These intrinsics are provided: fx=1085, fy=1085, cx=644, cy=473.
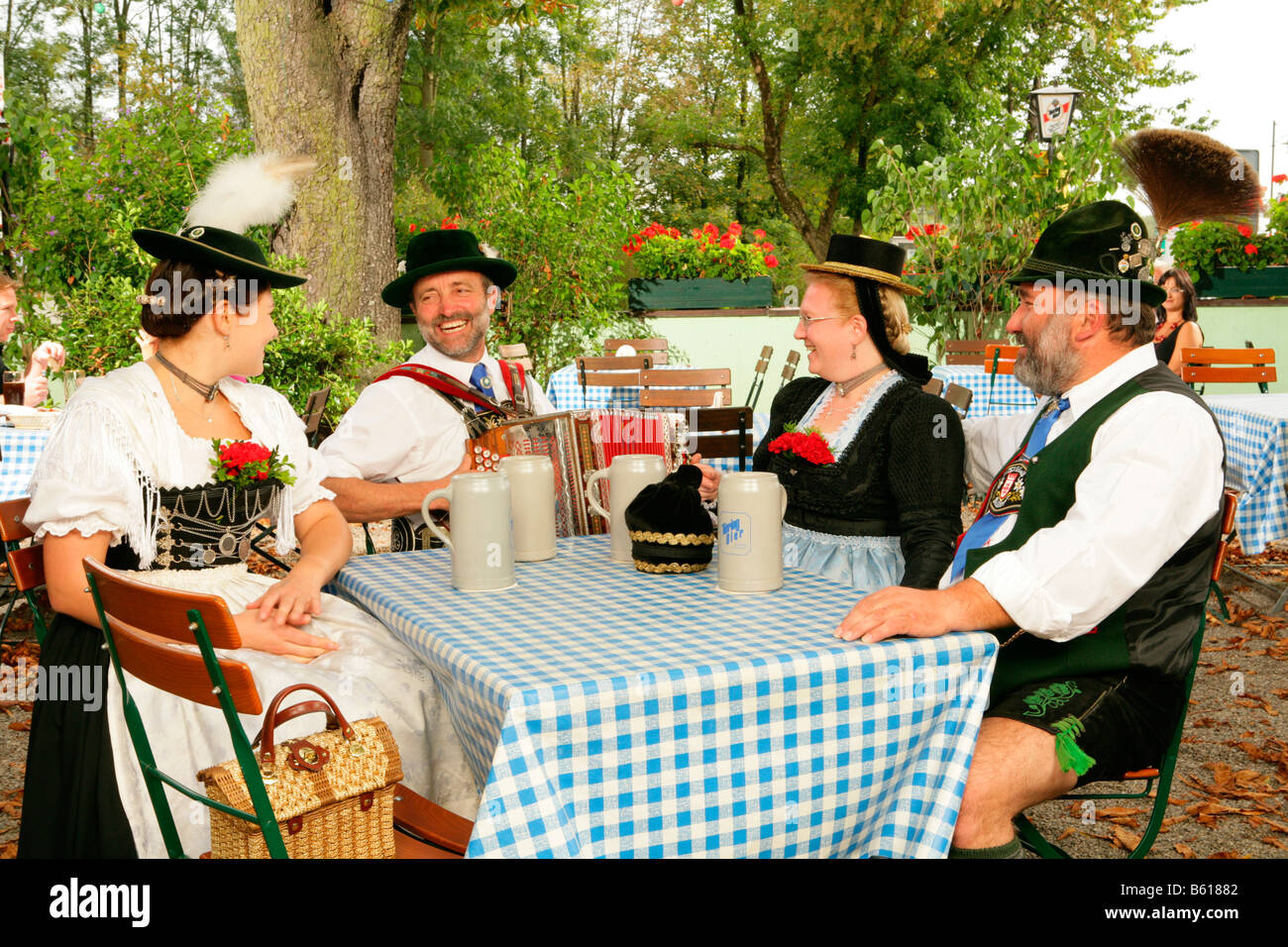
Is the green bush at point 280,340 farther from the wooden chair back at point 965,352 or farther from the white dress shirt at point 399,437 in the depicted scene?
the wooden chair back at point 965,352

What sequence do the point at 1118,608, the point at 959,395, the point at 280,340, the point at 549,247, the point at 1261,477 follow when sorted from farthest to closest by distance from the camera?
the point at 549,247 < the point at 280,340 < the point at 1261,477 < the point at 959,395 < the point at 1118,608

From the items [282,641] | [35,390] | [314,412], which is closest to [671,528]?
[282,641]

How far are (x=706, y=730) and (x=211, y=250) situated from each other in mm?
1701

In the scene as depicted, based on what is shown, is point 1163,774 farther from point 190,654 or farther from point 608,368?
point 608,368

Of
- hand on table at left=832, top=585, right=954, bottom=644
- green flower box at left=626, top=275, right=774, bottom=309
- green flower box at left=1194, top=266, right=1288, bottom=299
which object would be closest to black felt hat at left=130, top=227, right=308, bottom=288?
hand on table at left=832, top=585, right=954, bottom=644

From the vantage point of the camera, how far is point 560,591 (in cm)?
217

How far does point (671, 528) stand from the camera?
2262 millimetres

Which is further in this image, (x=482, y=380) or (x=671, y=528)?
(x=482, y=380)

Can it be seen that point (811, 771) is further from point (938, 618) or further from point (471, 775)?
point (471, 775)

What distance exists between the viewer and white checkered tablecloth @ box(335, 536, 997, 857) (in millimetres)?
1497

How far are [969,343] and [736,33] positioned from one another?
1494 cm

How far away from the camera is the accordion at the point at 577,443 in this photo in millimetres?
2943

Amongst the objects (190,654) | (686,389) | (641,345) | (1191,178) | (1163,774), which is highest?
(1191,178)
